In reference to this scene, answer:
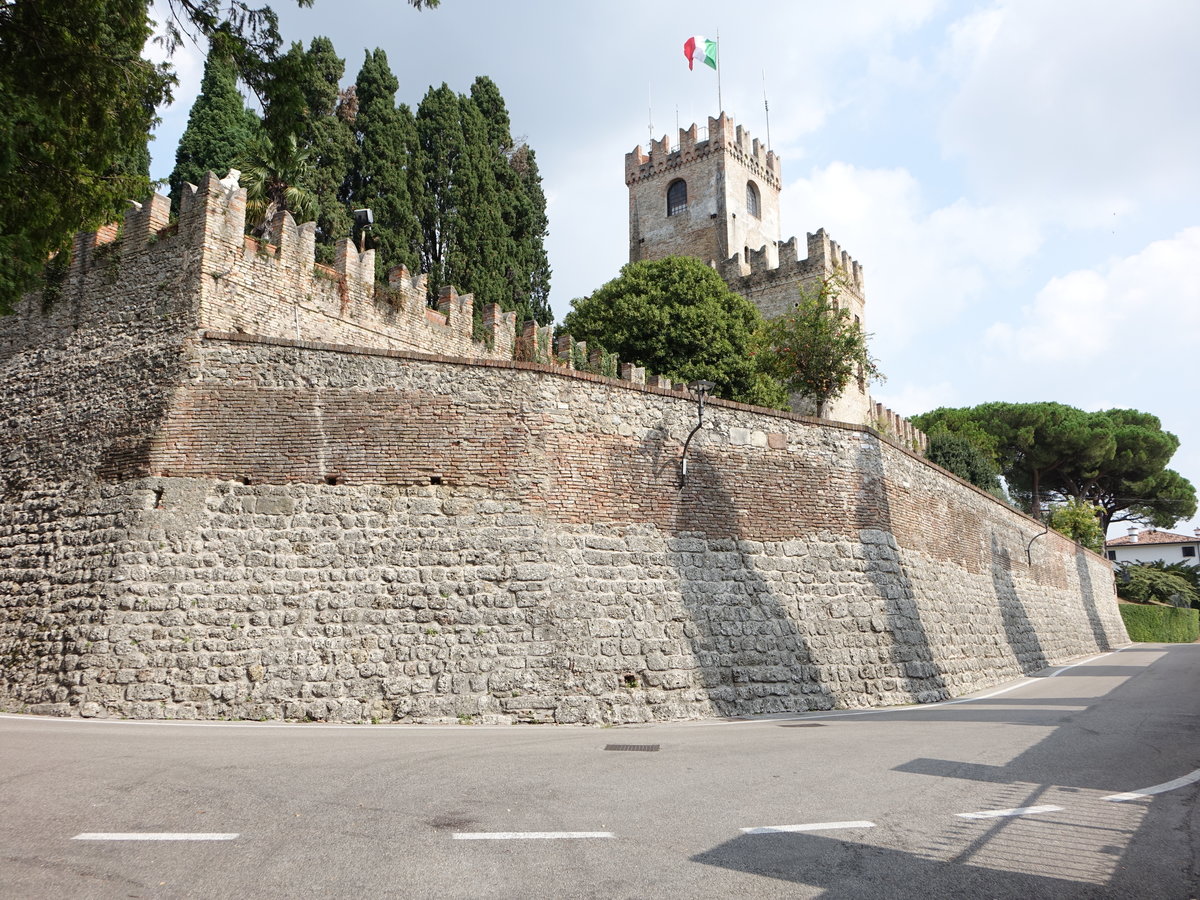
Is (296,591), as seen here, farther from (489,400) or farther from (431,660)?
(489,400)

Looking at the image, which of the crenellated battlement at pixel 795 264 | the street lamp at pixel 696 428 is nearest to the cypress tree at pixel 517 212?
the crenellated battlement at pixel 795 264

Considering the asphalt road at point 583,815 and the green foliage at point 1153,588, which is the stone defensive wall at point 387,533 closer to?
the asphalt road at point 583,815

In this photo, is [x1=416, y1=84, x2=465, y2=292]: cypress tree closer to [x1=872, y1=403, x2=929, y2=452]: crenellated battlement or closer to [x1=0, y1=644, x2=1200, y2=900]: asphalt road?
[x1=872, y1=403, x2=929, y2=452]: crenellated battlement

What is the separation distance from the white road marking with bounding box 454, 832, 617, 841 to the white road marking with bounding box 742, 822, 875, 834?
0.94 meters

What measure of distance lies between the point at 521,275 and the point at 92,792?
30119 millimetres

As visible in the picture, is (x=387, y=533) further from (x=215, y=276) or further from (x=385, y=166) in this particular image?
(x=385, y=166)

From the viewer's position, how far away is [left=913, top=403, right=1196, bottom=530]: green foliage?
51.7 m

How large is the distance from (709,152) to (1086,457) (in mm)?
29782

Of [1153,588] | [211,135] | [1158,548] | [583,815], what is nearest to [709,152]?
[211,135]

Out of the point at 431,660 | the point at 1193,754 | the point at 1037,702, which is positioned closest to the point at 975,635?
the point at 1037,702

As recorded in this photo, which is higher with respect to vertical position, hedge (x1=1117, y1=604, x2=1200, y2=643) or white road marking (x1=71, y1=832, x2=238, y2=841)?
white road marking (x1=71, y1=832, x2=238, y2=841)

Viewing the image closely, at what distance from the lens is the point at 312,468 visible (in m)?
12.1

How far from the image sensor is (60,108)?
880 centimetres

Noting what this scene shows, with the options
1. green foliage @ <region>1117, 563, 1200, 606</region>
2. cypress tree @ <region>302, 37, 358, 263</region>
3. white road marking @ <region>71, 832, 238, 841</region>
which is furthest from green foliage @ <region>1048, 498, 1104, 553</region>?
white road marking @ <region>71, 832, 238, 841</region>
